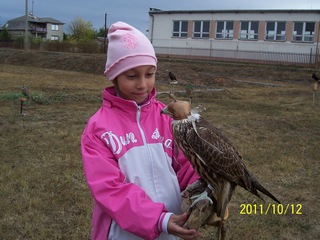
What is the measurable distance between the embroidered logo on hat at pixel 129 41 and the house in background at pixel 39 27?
322 ft

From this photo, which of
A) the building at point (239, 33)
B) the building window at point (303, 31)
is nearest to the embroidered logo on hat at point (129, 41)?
the building at point (239, 33)

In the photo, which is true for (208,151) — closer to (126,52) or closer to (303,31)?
(126,52)

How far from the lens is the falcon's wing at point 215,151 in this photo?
1981mm

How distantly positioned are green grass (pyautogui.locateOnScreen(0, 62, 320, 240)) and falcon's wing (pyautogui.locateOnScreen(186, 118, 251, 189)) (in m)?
2.38

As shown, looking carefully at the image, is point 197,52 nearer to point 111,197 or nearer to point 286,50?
point 286,50

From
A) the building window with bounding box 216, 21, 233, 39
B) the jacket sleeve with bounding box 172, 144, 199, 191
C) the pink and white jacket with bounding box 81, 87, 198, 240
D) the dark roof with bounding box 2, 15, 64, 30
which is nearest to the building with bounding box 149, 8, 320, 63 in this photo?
the building window with bounding box 216, 21, 233, 39

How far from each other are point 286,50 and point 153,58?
124ft

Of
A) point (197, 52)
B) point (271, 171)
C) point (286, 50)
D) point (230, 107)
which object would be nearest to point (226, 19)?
point (197, 52)

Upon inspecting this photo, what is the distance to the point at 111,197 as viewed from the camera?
1.92m

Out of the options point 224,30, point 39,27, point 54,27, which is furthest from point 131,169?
point 54,27

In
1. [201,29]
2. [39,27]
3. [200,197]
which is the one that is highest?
[39,27]

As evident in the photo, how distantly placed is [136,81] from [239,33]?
3969cm

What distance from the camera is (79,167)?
602 centimetres

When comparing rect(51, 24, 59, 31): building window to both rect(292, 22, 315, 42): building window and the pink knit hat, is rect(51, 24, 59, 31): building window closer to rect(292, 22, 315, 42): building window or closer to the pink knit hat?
rect(292, 22, 315, 42): building window
